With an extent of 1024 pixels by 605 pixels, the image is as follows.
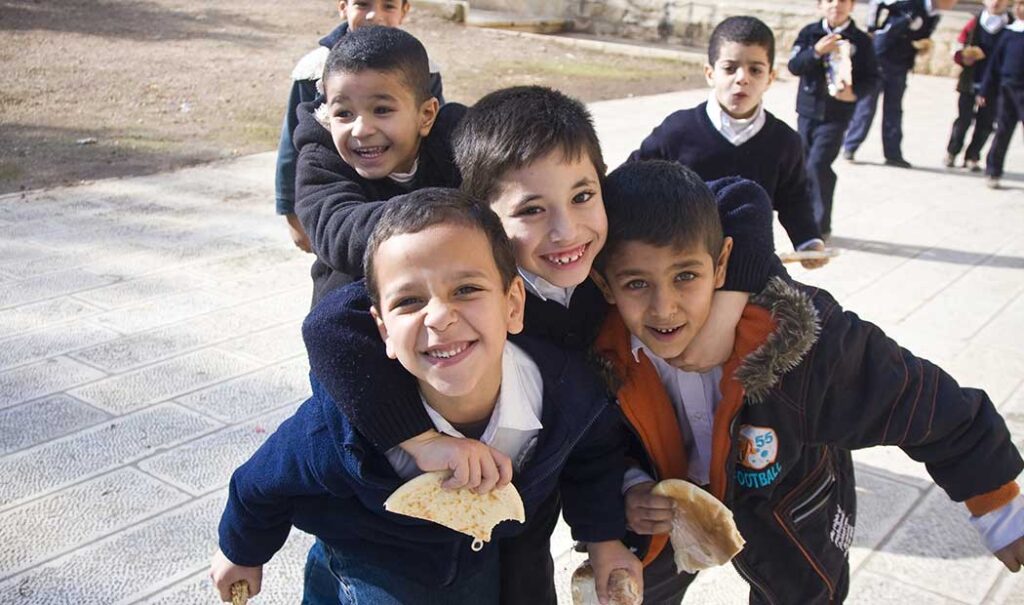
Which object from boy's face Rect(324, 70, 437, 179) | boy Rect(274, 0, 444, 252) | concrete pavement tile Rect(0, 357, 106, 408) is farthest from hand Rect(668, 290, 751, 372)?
concrete pavement tile Rect(0, 357, 106, 408)

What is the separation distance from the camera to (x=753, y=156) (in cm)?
334

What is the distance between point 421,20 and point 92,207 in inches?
392

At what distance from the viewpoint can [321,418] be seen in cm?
177

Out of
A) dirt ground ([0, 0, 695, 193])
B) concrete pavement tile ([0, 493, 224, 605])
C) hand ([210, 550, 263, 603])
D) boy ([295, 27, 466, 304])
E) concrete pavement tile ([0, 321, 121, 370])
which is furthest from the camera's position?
dirt ground ([0, 0, 695, 193])

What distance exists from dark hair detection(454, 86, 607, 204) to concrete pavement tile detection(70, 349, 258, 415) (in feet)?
6.81

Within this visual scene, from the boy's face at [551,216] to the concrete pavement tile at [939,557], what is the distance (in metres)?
1.46

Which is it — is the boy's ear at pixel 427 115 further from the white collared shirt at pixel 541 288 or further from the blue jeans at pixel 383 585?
the blue jeans at pixel 383 585

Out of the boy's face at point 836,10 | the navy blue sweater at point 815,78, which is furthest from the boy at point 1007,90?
the boy's face at point 836,10

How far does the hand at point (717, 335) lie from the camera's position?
1881 millimetres

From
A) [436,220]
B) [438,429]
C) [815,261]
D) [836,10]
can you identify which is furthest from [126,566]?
[836,10]

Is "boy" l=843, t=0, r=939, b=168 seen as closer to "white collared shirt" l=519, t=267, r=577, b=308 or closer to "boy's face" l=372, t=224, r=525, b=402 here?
"white collared shirt" l=519, t=267, r=577, b=308

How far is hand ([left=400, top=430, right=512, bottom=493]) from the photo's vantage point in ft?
5.37

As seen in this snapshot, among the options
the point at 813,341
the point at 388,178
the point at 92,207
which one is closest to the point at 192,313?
the point at 92,207

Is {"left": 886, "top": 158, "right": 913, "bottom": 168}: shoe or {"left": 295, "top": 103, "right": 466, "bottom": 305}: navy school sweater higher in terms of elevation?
{"left": 295, "top": 103, "right": 466, "bottom": 305}: navy school sweater
